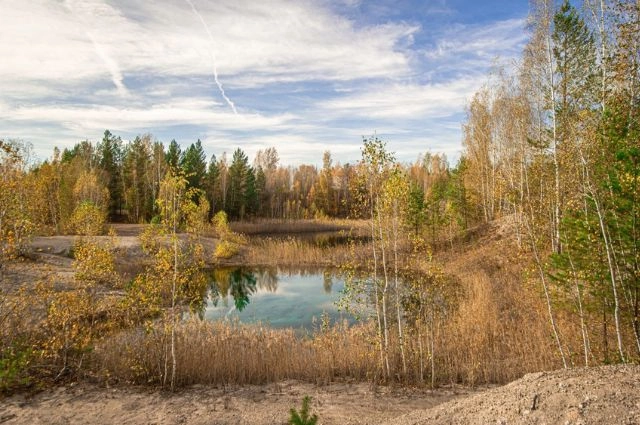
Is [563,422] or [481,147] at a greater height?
[481,147]

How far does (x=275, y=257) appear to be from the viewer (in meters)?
31.9

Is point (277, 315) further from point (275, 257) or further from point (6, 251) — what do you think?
point (275, 257)

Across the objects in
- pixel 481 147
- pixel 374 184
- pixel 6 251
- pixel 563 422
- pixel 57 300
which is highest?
pixel 481 147

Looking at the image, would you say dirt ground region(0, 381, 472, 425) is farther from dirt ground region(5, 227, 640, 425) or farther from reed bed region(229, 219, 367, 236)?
reed bed region(229, 219, 367, 236)

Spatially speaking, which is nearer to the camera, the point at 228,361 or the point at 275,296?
the point at 228,361

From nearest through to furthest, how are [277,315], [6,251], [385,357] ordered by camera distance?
[6,251] → [385,357] → [277,315]

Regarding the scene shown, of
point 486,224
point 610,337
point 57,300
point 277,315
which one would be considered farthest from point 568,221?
point 486,224

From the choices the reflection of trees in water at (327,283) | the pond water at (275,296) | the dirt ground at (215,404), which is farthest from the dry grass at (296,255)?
the dirt ground at (215,404)

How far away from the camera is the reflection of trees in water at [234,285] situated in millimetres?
21688

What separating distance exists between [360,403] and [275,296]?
14.8 meters

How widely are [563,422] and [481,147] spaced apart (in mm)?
29530

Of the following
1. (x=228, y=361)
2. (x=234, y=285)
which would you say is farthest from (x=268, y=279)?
(x=228, y=361)

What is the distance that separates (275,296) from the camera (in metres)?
22.2

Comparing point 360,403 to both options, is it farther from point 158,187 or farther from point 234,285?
point 158,187
